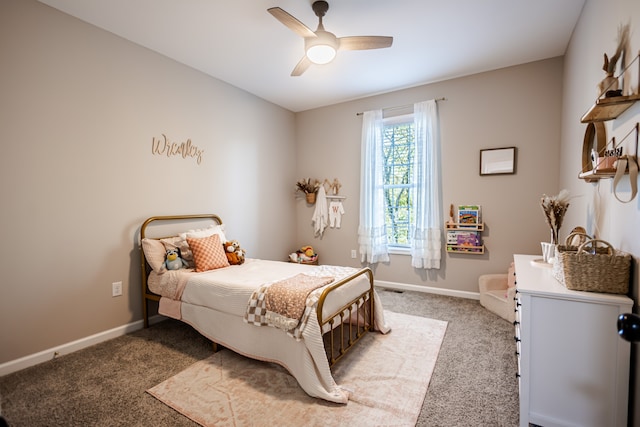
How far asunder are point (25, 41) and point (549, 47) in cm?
457

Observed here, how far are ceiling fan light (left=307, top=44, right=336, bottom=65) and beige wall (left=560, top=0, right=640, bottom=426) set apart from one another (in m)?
1.72

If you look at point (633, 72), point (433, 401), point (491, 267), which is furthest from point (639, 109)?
point (491, 267)

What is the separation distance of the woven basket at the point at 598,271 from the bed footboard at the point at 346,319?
4.28 ft

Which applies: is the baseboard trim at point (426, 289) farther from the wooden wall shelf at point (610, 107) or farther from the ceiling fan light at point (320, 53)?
the ceiling fan light at point (320, 53)

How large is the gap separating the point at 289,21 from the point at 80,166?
2.08m

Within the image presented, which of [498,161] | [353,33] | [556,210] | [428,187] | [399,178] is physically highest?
[353,33]

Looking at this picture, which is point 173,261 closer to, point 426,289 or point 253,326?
point 253,326

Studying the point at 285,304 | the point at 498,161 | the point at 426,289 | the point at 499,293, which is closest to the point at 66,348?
the point at 285,304

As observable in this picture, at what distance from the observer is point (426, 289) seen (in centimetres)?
392

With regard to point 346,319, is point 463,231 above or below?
above

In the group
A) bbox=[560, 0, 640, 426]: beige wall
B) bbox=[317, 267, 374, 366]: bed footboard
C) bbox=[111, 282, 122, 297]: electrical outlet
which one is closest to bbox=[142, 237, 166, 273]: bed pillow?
bbox=[111, 282, 122, 297]: electrical outlet

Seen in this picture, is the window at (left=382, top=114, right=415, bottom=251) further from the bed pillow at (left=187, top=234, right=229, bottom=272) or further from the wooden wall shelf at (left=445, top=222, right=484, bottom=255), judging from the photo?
the bed pillow at (left=187, top=234, right=229, bottom=272)

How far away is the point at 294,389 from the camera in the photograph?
1892mm

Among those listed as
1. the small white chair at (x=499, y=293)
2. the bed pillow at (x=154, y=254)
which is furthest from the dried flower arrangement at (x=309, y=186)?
the small white chair at (x=499, y=293)
